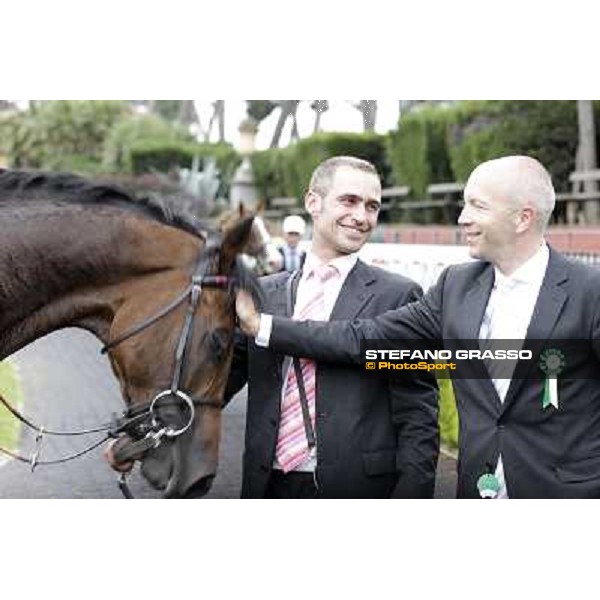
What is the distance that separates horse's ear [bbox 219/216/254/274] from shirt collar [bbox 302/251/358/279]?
0.27 m

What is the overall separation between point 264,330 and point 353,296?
10.8 inches

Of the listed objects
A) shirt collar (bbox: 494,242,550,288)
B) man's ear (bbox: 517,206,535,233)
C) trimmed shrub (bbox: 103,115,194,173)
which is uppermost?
trimmed shrub (bbox: 103,115,194,173)

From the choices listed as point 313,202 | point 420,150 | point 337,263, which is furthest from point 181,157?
point 337,263

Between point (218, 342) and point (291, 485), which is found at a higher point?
point (218, 342)

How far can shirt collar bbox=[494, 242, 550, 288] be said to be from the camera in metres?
2.11

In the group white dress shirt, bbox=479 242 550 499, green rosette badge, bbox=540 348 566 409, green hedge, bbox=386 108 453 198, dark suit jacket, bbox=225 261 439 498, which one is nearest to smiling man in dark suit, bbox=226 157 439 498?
dark suit jacket, bbox=225 261 439 498

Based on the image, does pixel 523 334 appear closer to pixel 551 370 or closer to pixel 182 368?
pixel 551 370

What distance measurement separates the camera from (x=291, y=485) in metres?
2.34

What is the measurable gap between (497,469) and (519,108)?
4.14ft

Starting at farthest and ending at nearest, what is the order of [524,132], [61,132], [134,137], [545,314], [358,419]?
[134,137] → [61,132] → [524,132] → [358,419] → [545,314]

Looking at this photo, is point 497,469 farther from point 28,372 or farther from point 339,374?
point 28,372

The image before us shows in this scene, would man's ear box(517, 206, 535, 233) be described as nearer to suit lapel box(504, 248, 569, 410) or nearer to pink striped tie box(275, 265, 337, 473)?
suit lapel box(504, 248, 569, 410)

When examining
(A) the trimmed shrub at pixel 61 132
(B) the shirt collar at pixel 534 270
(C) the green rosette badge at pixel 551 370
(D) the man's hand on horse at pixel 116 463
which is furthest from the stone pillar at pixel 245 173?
(C) the green rosette badge at pixel 551 370

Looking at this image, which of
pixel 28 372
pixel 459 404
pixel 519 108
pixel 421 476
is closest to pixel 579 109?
pixel 519 108
